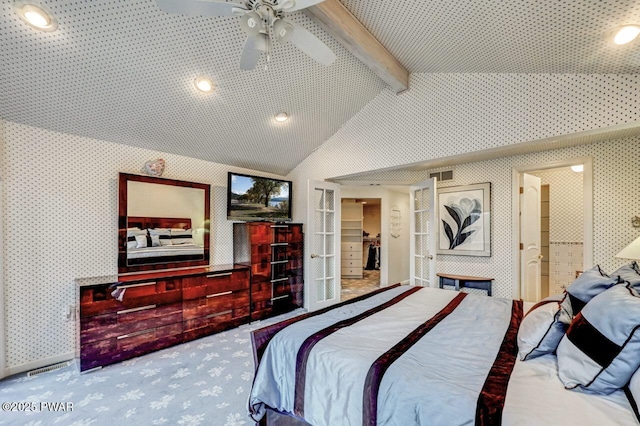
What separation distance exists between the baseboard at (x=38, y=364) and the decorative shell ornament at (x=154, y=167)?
1.96 meters

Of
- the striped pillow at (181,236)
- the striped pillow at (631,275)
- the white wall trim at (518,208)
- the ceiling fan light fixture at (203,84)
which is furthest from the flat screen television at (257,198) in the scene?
the striped pillow at (631,275)

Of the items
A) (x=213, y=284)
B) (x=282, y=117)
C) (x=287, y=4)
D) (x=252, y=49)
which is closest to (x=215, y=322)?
(x=213, y=284)

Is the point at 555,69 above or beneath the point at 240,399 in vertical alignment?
above

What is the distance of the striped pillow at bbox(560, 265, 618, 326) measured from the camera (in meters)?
1.36

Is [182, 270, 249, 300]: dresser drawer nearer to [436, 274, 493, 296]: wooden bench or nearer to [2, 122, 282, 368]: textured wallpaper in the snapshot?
[2, 122, 282, 368]: textured wallpaper

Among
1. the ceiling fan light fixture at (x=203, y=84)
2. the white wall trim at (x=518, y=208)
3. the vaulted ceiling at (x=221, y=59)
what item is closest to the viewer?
the vaulted ceiling at (x=221, y=59)

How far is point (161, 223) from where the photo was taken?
3291mm

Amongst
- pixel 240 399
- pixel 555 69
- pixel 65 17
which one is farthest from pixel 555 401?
pixel 65 17

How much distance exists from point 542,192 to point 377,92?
3287 mm

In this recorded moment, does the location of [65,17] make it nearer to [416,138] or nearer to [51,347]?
[51,347]

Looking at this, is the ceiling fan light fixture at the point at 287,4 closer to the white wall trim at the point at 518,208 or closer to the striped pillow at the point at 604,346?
the striped pillow at the point at 604,346

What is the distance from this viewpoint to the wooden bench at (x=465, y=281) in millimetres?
3736

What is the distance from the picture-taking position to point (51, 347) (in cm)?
Result: 266

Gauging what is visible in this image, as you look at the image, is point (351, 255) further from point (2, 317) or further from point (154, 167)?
point (2, 317)
